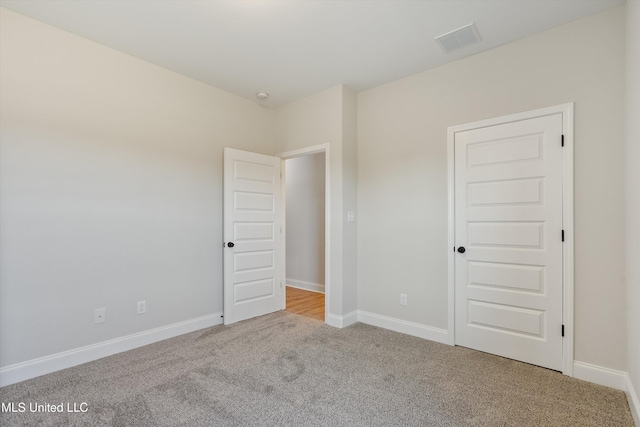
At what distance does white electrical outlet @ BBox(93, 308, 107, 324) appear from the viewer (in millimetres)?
2676

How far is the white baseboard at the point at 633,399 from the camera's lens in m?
1.81

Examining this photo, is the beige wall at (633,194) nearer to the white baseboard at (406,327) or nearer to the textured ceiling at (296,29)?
the textured ceiling at (296,29)

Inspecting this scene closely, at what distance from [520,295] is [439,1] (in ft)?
7.87

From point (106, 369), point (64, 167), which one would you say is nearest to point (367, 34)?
point (64, 167)

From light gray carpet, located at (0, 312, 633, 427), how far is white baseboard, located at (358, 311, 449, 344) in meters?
0.13

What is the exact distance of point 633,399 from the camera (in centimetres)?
194

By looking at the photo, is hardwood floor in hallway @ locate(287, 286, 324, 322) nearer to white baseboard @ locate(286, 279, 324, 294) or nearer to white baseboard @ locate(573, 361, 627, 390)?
white baseboard @ locate(286, 279, 324, 294)

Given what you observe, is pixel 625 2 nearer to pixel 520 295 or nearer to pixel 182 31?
pixel 520 295

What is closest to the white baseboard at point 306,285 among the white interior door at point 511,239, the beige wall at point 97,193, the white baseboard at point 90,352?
the beige wall at point 97,193

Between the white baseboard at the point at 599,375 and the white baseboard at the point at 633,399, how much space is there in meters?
0.05

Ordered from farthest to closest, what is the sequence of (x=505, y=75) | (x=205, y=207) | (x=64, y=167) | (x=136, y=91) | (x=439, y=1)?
(x=205, y=207) < (x=136, y=91) < (x=505, y=75) < (x=64, y=167) < (x=439, y=1)

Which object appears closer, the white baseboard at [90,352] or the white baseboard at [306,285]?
the white baseboard at [90,352]

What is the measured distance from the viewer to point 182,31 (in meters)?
2.54

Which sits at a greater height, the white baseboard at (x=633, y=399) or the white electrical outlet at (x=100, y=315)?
the white electrical outlet at (x=100, y=315)
